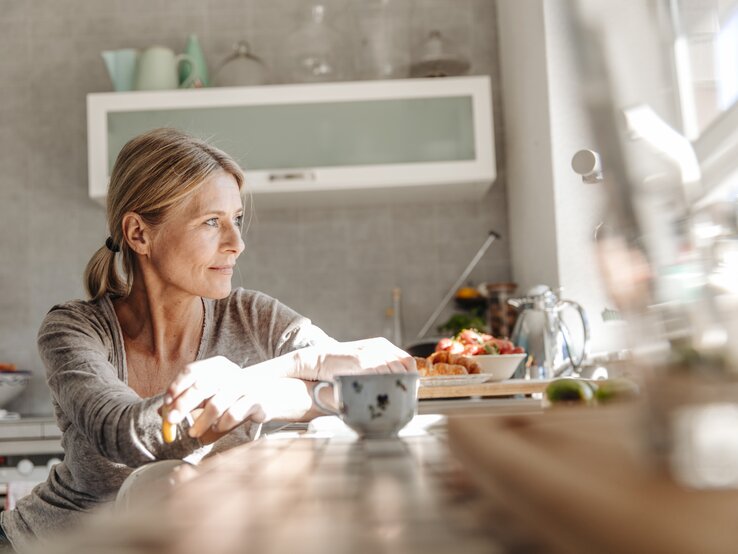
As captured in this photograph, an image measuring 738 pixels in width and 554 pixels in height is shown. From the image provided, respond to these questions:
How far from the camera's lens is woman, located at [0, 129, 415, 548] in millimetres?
1275

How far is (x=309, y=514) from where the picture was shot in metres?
0.34

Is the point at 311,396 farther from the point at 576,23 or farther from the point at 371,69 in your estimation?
the point at 371,69

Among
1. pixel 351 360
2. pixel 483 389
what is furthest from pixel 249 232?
pixel 351 360

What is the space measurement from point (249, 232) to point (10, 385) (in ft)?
3.79

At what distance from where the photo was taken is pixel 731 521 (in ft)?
0.72

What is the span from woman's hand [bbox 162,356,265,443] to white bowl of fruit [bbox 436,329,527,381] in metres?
1.28

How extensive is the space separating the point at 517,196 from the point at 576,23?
3.25 metres

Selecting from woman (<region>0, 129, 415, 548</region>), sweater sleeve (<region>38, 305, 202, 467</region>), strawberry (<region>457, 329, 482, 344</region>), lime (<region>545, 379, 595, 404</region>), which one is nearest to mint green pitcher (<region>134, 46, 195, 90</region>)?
strawberry (<region>457, 329, 482, 344</region>)

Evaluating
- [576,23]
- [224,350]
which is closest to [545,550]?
[576,23]

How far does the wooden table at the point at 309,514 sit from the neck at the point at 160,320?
115 cm

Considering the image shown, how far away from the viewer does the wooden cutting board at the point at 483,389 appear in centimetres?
211

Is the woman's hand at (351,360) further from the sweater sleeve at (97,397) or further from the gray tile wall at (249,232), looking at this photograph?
the gray tile wall at (249,232)

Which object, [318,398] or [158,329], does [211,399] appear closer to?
[318,398]

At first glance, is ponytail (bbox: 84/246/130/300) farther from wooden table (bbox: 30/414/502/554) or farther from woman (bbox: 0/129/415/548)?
wooden table (bbox: 30/414/502/554)
